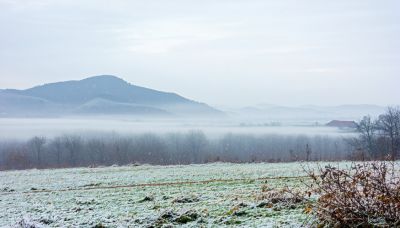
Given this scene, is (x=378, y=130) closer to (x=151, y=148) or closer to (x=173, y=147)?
(x=151, y=148)

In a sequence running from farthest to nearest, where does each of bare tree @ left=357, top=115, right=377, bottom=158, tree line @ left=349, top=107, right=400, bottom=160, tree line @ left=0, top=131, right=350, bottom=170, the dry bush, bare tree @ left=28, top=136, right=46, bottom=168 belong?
bare tree @ left=28, top=136, right=46, bottom=168 < tree line @ left=0, top=131, right=350, bottom=170 < bare tree @ left=357, top=115, right=377, bottom=158 < tree line @ left=349, top=107, right=400, bottom=160 < the dry bush

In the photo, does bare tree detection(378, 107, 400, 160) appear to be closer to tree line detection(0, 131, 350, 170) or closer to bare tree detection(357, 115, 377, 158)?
bare tree detection(357, 115, 377, 158)

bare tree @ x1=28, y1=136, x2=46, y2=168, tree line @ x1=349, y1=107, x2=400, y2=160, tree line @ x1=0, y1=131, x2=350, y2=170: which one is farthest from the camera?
bare tree @ x1=28, y1=136, x2=46, y2=168

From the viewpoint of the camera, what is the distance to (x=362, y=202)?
442 inches

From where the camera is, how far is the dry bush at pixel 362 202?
1073cm

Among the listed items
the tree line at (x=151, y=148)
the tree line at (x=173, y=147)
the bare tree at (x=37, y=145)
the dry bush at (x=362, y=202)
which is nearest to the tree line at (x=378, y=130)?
the tree line at (x=173, y=147)

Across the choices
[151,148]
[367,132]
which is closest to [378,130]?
[367,132]

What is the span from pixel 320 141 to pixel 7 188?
157 m

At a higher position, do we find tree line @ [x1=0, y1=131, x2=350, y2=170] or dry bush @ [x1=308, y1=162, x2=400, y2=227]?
dry bush @ [x1=308, y1=162, x2=400, y2=227]

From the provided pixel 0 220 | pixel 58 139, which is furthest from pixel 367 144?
pixel 58 139

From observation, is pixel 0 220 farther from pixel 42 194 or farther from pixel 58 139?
pixel 58 139

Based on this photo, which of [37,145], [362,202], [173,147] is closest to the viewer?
[362,202]

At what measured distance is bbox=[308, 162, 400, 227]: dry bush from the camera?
10.7m

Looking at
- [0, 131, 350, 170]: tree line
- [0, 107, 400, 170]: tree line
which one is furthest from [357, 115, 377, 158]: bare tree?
[0, 131, 350, 170]: tree line
